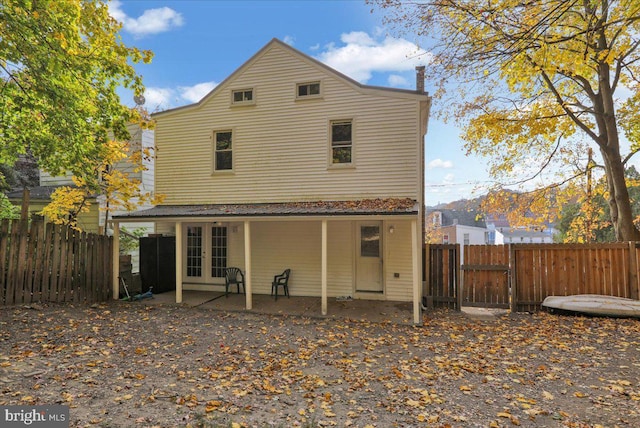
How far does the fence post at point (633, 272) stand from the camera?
→ 8094mm

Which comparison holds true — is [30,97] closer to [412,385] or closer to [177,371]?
[177,371]

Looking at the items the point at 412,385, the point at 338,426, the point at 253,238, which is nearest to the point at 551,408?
the point at 412,385

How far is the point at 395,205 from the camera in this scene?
323 inches

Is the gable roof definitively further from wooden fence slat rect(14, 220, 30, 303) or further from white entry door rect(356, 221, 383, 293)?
wooden fence slat rect(14, 220, 30, 303)

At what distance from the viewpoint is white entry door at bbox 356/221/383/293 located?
9.56 m

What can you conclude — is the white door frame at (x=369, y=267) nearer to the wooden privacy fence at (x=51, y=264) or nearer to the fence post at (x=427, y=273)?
the fence post at (x=427, y=273)

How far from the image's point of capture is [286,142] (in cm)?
1031

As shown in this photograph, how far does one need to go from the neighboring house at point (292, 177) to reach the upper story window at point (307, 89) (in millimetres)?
31

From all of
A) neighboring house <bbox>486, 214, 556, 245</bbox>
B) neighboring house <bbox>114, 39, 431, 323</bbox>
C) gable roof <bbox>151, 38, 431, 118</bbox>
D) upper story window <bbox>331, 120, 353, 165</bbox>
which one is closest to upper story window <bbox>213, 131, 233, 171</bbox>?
neighboring house <bbox>114, 39, 431, 323</bbox>

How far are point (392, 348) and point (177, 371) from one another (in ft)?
11.5

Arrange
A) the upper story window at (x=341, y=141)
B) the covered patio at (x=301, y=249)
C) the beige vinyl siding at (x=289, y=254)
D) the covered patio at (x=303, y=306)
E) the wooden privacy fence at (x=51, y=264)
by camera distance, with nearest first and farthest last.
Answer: the wooden privacy fence at (x=51, y=264)
the covered patio at (x=303, y=306)
the covered patio at (x=301, y=249)
the upper story window at (x=341, y=141)
the beige vinyl siding at (x=289, y=254)

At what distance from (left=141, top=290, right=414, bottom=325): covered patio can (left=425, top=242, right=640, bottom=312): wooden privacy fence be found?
4.48 ft

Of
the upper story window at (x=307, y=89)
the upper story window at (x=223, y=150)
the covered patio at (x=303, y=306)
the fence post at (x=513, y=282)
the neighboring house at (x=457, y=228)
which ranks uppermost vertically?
the upper story window at (x=307, y=89)

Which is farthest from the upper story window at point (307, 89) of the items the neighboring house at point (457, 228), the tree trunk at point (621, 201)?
the neighboring house at point (457, 228)
